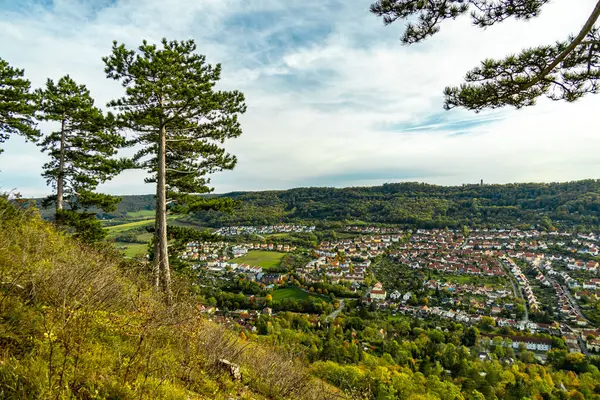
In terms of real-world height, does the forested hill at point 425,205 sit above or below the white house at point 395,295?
above

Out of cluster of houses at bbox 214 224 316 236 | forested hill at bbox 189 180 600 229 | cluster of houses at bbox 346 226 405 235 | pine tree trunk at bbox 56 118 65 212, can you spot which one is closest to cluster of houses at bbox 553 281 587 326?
pine tree trunk at bbox 56 118 65 212

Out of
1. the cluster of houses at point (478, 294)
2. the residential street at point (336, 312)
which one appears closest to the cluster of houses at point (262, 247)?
the residential street at point (336, 312)

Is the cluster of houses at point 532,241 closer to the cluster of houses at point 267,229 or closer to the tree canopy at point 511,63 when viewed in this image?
the cluster of houses at point 267,229

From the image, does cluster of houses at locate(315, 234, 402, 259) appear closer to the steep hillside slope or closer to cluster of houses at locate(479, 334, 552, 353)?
cluster of houses at locate(479, 334, 552, 353)

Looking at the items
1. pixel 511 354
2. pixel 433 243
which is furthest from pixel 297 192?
pixel 511 354

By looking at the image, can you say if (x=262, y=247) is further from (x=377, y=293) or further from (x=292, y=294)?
(x=377, y=293)

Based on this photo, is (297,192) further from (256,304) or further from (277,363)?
(277,363)

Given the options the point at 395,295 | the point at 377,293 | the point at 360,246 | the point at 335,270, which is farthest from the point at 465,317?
the point at 360,246

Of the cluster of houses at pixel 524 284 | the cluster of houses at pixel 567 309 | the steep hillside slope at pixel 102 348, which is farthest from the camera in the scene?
the cluster of houses at pixel 524 284
